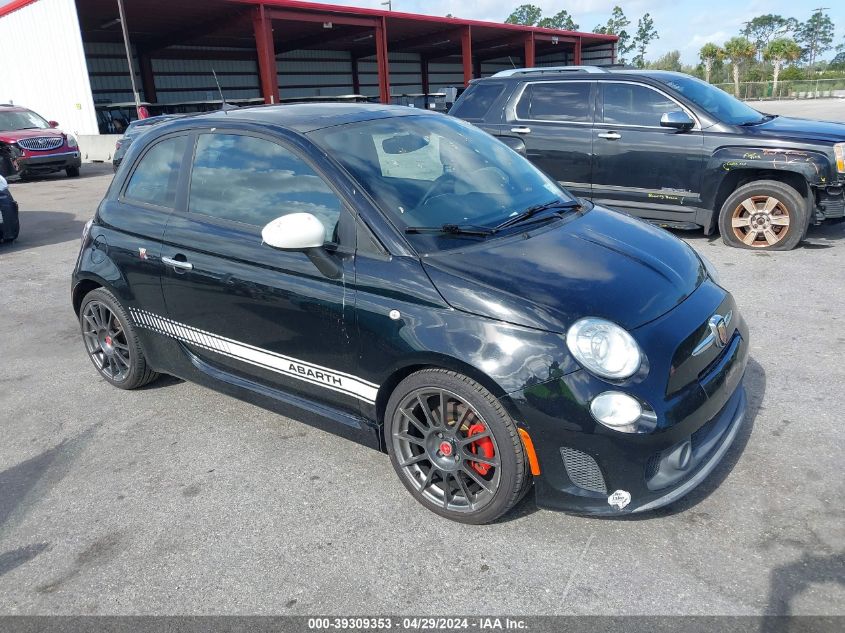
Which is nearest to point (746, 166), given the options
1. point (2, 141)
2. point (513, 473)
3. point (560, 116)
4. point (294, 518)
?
point (560, 116)

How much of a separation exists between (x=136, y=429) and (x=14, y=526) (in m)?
0.94

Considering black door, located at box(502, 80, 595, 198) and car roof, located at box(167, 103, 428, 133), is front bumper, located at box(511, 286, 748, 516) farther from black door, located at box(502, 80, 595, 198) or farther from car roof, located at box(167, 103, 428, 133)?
black door, located at box(502, 80, 595, 198)

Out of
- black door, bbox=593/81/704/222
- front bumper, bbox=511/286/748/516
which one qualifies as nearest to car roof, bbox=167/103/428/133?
front bumper, bbox=511/286/748/516

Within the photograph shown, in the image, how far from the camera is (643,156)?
285 inches

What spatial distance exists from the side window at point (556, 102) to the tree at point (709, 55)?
2586 inches

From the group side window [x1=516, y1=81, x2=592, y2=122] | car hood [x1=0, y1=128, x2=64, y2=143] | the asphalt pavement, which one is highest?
side window [x1=516, y1=81, x2=592, y2=122]

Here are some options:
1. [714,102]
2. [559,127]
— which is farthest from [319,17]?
[714,102]

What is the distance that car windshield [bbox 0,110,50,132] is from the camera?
673 inches

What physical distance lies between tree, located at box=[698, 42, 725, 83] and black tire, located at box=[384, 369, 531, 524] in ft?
235

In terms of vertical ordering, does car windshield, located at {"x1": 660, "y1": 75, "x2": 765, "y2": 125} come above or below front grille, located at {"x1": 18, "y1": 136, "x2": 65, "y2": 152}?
above

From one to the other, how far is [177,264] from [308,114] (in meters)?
1.09

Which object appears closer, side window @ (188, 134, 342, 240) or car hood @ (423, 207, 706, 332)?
car hood @ (423, 207, 706, 332)

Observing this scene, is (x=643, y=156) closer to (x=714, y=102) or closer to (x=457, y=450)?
(x=714, y=102)

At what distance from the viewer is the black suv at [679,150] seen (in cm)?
667
